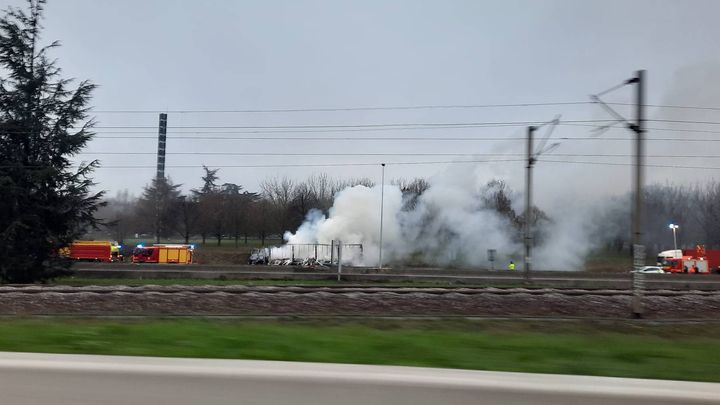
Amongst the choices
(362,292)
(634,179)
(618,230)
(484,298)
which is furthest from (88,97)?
(618,230)

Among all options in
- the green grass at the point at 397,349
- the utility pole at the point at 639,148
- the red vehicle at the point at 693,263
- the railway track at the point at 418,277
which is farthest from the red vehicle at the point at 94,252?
the green grass at the point at 397,349

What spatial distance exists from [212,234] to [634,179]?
6793 centimetres

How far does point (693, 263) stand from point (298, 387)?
57759 mm

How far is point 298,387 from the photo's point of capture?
3031 mm

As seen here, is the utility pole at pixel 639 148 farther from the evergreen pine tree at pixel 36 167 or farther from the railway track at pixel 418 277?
the evergreen pine tree at pixel 36 167

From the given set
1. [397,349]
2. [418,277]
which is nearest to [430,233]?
[418,277]

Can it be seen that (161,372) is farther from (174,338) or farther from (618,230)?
(618,230)

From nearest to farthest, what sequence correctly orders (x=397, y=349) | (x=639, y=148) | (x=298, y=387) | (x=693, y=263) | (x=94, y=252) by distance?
1. (x=298, y=387)
2. (x=397, y=349)
3. (x=639, y=148)
4. (x=693, y=263)
5. (x=94, y=252)

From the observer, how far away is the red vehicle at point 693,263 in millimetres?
51556

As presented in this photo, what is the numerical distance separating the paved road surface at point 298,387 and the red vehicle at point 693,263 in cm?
5554

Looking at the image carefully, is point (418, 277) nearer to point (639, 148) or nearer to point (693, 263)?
point (639, 148)

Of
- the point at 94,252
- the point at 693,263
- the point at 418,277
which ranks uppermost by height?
the point at 693,263

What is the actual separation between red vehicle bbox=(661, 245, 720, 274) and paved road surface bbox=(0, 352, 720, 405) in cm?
5554

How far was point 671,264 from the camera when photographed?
5300 centimetres
